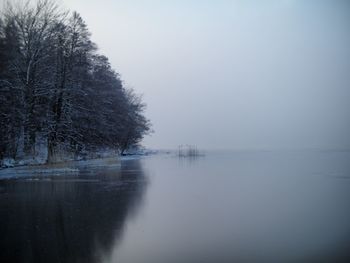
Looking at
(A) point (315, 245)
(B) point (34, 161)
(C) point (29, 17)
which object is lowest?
(A) point (315, 245)

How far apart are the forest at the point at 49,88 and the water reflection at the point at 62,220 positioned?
10.7 metres

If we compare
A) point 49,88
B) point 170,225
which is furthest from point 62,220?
point 49,88

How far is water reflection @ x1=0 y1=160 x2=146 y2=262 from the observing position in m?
7.04

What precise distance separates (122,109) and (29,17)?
20.3 metres

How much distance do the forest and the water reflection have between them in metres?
10.7

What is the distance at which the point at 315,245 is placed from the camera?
798cm

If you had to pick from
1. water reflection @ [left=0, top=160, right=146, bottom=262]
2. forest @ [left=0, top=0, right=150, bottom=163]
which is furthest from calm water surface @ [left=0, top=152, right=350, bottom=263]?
forest @ [left=0, top=0, right=150, bottom=163]

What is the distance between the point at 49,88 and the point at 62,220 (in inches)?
880

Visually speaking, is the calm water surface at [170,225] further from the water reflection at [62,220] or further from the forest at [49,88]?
the forest at [49,88]

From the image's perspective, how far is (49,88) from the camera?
30219 millimetres

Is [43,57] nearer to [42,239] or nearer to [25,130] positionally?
[25,130]

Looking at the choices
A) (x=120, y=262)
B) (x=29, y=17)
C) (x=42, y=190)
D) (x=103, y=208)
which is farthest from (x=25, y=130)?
(x=120, y=262)

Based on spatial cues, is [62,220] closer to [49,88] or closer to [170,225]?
[170,225]

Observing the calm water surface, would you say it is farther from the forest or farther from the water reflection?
the forest
